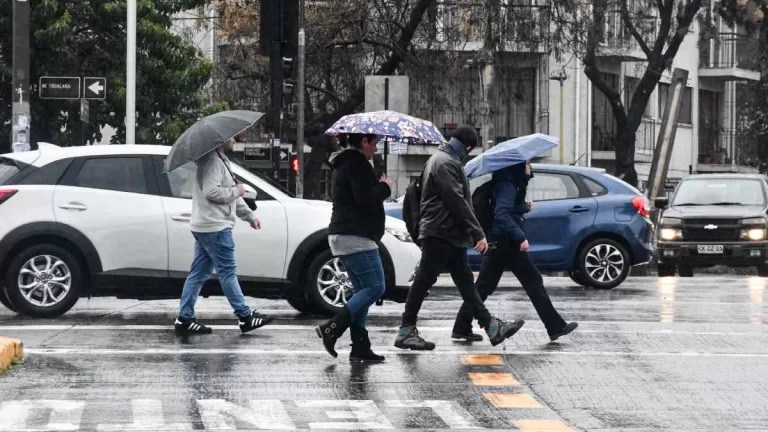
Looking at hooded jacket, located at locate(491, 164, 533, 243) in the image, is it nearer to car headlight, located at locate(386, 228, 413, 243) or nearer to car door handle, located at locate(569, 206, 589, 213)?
car headlight, located at locate(386, 228, 413, 243)

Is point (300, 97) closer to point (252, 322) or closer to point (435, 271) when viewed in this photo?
point (252, 322)

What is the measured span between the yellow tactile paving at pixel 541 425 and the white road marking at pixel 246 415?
1.24 m

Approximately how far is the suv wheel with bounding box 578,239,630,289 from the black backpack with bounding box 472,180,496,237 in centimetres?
672

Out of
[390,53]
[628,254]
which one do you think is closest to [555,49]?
[390,53]

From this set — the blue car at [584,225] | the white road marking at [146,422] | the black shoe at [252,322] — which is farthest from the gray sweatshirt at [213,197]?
the blue car at [584,225]

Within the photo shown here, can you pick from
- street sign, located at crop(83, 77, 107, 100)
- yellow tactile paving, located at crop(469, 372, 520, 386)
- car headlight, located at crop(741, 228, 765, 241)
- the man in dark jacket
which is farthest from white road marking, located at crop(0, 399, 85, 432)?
car headlight, located at crop(741, 228, 765, 241)

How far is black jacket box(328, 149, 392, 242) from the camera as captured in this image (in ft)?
35.3

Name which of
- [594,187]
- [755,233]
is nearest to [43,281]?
[594,187]

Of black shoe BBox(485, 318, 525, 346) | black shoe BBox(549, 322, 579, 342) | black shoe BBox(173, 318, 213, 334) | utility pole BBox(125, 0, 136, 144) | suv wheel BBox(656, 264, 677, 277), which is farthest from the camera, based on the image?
suv wheel BBox(656, 264, 677, 277)

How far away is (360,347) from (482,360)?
92 cm

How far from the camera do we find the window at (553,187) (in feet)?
63.4

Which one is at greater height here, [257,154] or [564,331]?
[257,154]

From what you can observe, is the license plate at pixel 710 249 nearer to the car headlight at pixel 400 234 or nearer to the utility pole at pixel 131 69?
the utility pole at pixel 131 69

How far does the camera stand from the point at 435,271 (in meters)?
11.7
